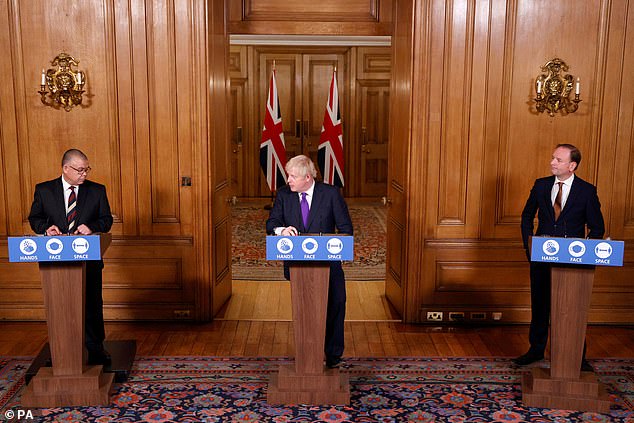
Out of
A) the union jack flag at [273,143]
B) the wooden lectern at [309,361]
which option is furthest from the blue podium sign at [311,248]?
the union jack flag at [273,143]

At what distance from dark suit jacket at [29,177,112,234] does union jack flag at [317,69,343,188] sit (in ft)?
16.6

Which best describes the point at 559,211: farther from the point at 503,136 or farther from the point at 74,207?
the point at 74,207

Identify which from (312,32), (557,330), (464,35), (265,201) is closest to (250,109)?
(265,201)

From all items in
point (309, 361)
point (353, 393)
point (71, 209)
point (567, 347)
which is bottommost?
point (353, 393)

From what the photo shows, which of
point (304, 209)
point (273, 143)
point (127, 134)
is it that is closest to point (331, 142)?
point (273, 143)

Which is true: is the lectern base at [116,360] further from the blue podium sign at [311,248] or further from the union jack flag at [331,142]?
the union jack flag at [331,142]

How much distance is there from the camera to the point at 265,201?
12844 mm

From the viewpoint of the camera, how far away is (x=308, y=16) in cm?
625

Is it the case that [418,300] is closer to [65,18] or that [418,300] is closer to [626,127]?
[626,127]

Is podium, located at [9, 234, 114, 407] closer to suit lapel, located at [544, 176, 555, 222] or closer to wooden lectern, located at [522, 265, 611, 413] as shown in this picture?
wooden lectern, located at [522, 265, 611, 413]

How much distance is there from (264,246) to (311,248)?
16.8 feet

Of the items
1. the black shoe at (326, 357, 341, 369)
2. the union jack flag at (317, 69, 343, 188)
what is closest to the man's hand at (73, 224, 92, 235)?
the black shoe at (326, 357, 341, 369)

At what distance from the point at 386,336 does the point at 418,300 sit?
0.50 metres

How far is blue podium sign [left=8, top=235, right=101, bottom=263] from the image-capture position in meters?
3.97
